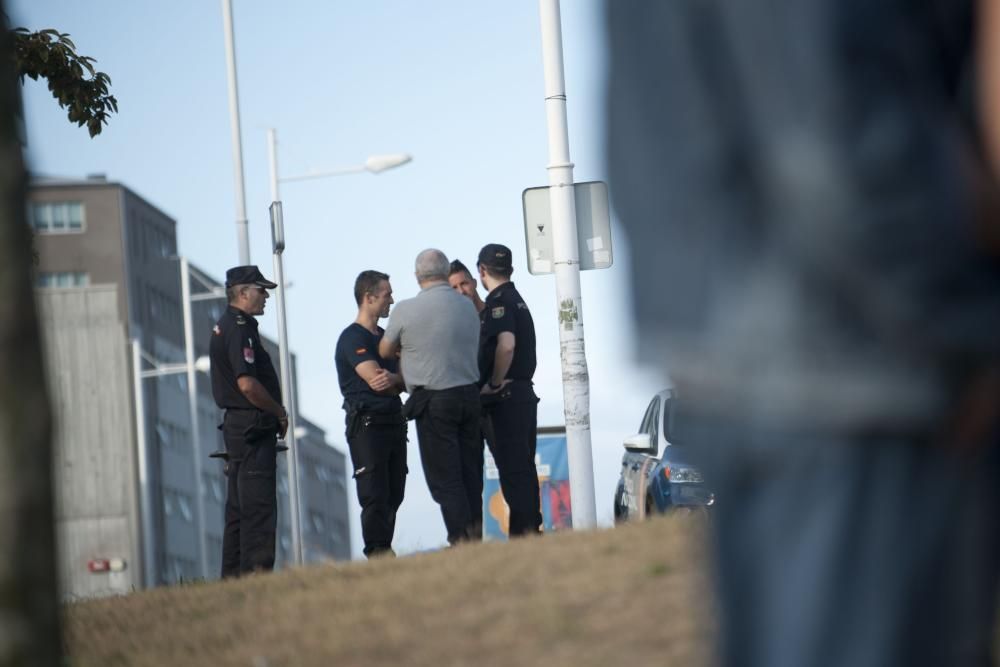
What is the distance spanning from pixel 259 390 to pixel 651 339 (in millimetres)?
10053

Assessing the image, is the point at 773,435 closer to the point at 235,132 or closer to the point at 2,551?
the point at 2,551

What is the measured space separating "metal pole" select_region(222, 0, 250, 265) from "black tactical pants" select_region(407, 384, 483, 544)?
16.6m

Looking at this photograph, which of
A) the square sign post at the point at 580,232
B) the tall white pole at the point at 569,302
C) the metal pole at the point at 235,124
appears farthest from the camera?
the metal pole at the point at 235,124

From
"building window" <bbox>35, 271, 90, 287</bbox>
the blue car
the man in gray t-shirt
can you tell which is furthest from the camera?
"building window" <bbox>35, 271, 90, 287</bbox>

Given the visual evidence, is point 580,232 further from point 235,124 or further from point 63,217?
point 63,217

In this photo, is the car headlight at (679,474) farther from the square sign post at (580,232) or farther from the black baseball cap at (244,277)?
the black baseball cap at (244,277)

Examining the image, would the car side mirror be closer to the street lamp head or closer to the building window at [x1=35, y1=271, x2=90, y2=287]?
the street lamp head

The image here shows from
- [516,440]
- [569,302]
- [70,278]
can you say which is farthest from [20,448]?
[70,278]

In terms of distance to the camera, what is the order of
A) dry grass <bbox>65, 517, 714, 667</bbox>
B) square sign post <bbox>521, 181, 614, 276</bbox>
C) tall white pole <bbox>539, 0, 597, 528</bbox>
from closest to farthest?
dry grass <bbox>65, 517, 714, 667</bbox>, tall white pole <bbox>539, 0, 597, 528</bbox>, square sign post <bbox>521, 181, 614, 276</bbox>

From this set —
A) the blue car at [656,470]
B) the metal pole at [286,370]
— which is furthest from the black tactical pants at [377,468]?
the metal pole at [286,370]

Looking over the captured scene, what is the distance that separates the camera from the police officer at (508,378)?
36.5 feet

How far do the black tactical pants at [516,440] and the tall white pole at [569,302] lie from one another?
195 centimetres

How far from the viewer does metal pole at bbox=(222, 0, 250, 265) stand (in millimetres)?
27156

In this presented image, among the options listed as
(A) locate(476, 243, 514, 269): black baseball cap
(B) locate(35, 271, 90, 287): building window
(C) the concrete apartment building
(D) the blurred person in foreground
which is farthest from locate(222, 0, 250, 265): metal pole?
(B) locate(35, 271, 90, 287): building window
